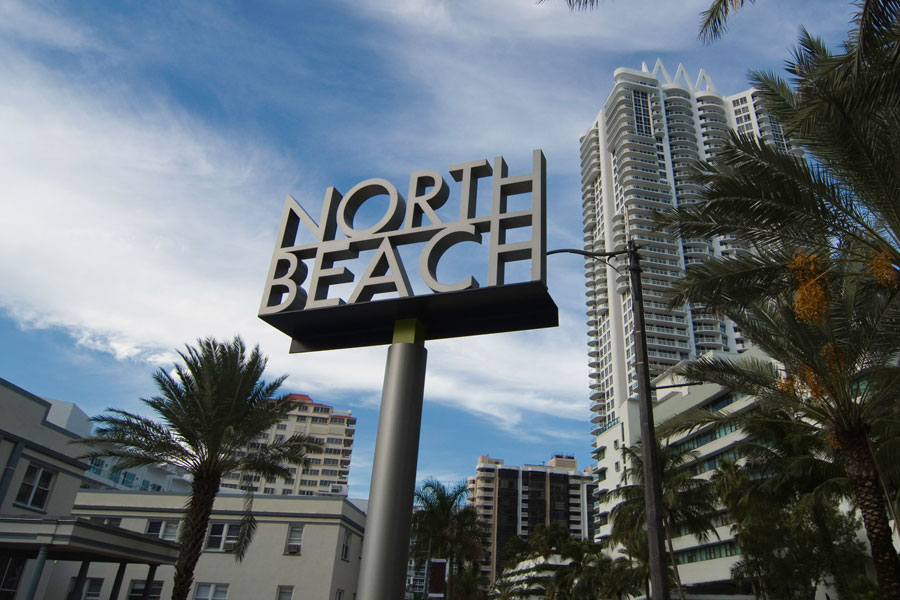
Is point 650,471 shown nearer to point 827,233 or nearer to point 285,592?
point 827,233

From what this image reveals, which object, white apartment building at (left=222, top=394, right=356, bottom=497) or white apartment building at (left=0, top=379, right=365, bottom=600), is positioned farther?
white apartment building at (left=222, top=394, right=356, bottom=497)

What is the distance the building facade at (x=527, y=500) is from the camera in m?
152

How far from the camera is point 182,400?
20328 mm

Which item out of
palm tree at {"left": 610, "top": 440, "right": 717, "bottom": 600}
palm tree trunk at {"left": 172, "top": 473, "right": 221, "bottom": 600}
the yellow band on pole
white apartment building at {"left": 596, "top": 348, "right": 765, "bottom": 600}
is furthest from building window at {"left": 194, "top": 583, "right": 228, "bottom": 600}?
white apartment building at {"left": 596, "top": 348, "right": 765, "bottom": 600}

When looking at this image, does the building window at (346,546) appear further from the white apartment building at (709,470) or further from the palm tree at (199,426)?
the white apartment building at (709,470)

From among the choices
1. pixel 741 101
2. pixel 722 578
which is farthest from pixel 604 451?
pixel 741 101

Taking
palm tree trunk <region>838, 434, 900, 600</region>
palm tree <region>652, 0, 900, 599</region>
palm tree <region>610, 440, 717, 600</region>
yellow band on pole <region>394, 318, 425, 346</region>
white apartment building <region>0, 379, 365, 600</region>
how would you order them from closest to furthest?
1. palm tree <region>652, 0, 900, 599</region>
2. yellow band on pole <region>394, 318, 425, 346</region>
3. palm tree trunk <region>838, 434, 900, 600</region>
4. white apartment building <region>0, 379, 365, 600</region>
5. palm tree <region>610, 440, 717, 600</region>

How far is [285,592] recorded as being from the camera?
1148 inches

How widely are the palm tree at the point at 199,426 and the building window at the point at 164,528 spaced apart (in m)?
11.7

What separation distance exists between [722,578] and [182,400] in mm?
44837

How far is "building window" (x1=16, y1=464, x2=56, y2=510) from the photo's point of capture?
23281 mm

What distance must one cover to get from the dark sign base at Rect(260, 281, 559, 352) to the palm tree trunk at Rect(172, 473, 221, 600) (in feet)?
33.8

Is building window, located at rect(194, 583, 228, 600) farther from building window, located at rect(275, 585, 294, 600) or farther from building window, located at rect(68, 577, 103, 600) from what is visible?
building window, located at rect(68, 577, 103, 600)

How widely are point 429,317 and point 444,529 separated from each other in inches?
1157
